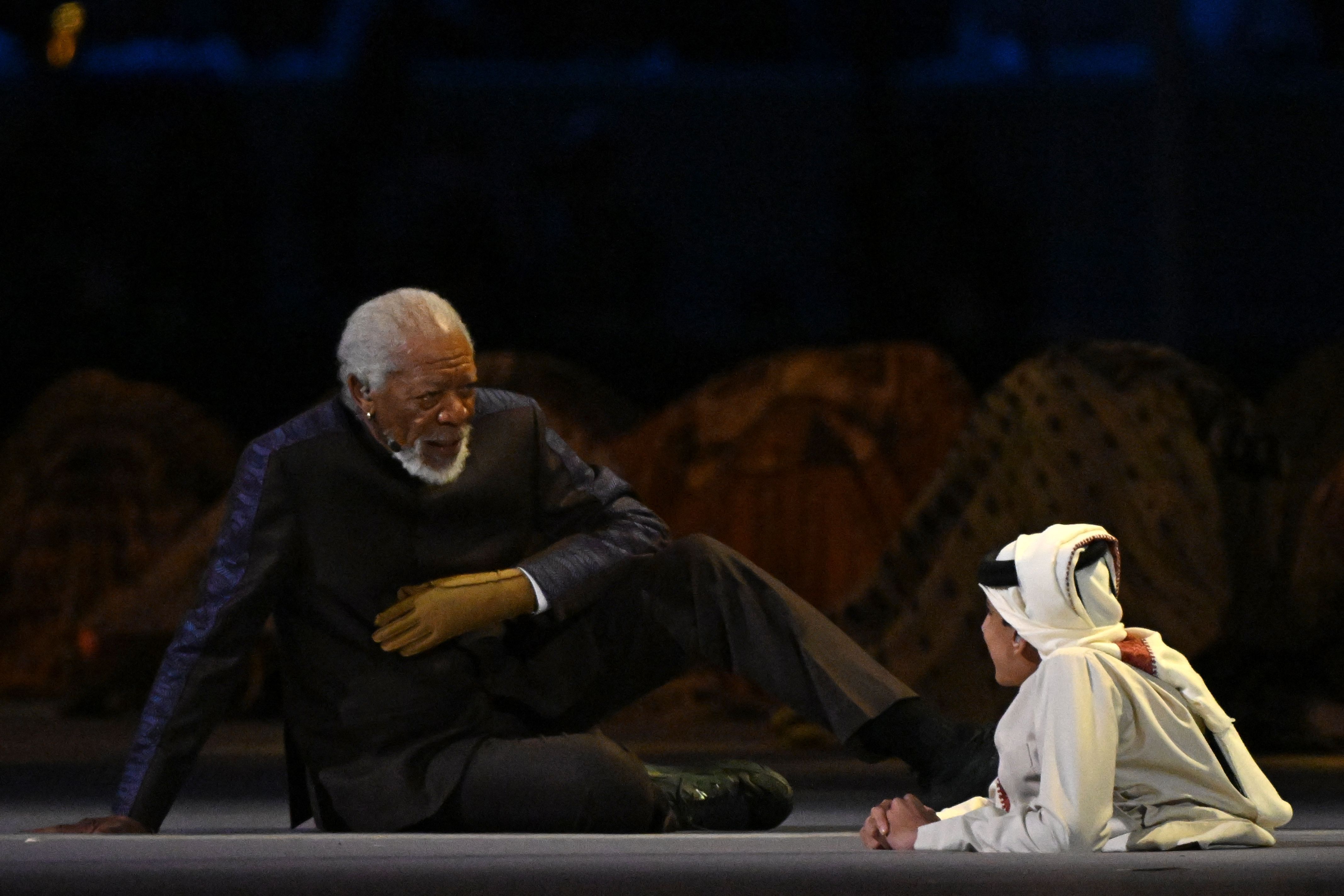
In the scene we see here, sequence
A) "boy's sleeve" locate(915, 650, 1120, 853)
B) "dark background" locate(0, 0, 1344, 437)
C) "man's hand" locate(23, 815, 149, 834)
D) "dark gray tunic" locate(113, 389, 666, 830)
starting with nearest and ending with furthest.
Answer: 1. "boy's sleeve" locate(915, 650, 1120, 853)
2. "man's hand" locate(23, 815, 149, 834)
3. "dark gray tunic" locate(113, 389, 666, 830)
4. "dark background" locate(0, 0, 1344, 437)

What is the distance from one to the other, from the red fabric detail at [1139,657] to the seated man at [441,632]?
33 cm

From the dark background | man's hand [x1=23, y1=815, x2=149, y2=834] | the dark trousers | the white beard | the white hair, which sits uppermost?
the dark background

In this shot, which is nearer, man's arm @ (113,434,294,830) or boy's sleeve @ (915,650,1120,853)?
boy's sleeve @ (915,650,1120,853)

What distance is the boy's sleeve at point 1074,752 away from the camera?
6.95 feet

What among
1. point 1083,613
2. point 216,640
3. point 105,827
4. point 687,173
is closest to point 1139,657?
point 1083,613

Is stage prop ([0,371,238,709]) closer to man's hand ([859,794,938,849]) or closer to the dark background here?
the dark background

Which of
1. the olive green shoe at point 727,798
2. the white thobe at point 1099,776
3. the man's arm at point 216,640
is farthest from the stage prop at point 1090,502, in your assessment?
the man's arm at point 216,640

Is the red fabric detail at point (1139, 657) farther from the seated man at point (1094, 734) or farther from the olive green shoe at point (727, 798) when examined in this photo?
the olive green shoe at point (727, 798)

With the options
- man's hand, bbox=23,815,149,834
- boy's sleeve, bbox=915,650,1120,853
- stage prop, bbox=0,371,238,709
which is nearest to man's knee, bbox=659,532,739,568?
boy's sleeve, bbox=915,650,1120,853

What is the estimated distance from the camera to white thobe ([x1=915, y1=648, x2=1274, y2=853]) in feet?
6.99

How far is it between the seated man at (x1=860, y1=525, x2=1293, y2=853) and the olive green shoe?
52cm

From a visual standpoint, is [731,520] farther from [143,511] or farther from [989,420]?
[143,511]

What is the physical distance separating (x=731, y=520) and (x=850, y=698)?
2.94 m

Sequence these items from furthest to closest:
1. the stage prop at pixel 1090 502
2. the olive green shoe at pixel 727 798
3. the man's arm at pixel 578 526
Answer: the stage prop at pixel 1090 502 → the olive green shoe at pixel 727 798 → the man's arm at pixel 578 526
